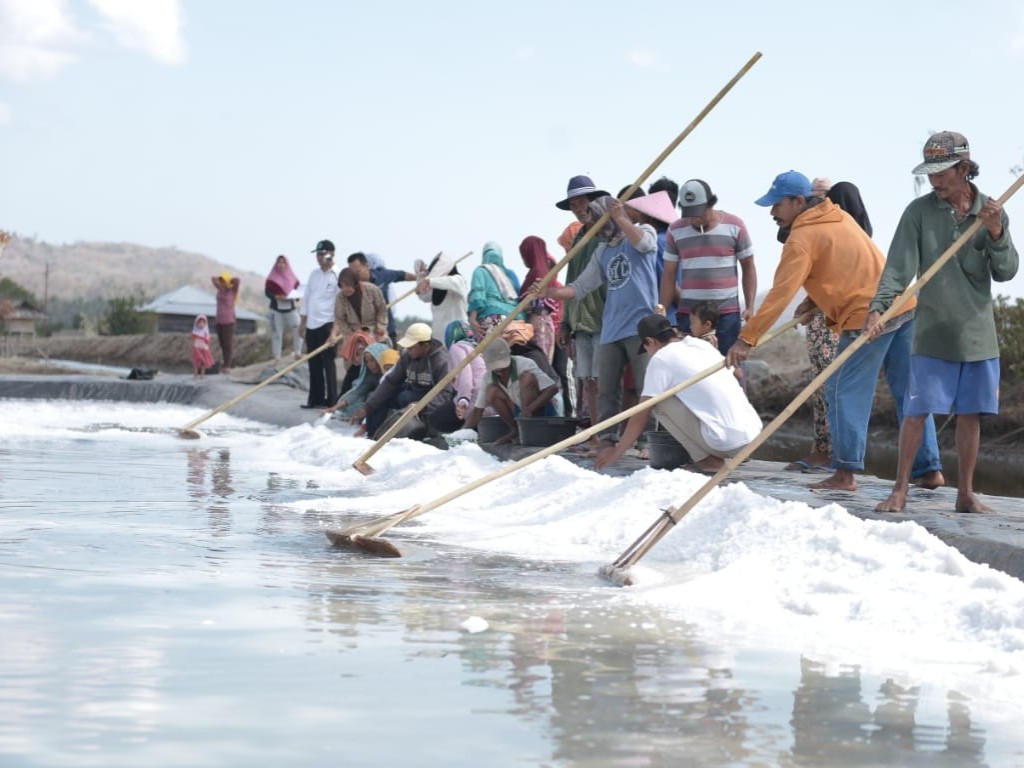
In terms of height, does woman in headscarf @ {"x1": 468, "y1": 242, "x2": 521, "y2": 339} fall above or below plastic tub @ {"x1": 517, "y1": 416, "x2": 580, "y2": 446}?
above

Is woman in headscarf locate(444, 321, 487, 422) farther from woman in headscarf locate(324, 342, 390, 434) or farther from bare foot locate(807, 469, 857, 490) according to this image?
bare foot locate(807, 469, 857, 490)

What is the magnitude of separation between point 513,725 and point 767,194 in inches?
162

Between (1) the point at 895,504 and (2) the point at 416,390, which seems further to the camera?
(2) the point at 416,390

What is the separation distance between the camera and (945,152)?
559 centimetres

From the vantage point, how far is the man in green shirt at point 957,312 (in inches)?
222

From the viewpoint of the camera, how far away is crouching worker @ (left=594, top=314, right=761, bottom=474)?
24.0 ft

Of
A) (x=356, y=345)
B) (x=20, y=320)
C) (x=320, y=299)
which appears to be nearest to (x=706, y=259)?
(x=356, y=345)

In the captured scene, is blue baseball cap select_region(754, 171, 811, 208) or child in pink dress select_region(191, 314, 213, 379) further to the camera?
child in pink dress select_region(191, 314, 213, 379)

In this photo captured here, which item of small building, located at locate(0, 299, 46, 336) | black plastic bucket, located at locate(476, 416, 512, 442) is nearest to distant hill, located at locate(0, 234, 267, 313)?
small building, located at locate(0, 299, 46, 336)

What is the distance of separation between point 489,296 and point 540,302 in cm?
79

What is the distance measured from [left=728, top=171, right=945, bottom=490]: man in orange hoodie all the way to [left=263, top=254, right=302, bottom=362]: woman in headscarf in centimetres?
1065

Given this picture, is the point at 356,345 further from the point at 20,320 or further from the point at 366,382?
the point at 20,320

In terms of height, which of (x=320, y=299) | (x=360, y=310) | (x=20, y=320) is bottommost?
(x=360, y=310)

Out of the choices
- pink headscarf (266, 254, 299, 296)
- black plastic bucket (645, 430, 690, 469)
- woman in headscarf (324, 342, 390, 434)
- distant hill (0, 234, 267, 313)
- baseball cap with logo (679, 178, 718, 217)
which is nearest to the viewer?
black plastic bucket (645, 430, 690, 469)
